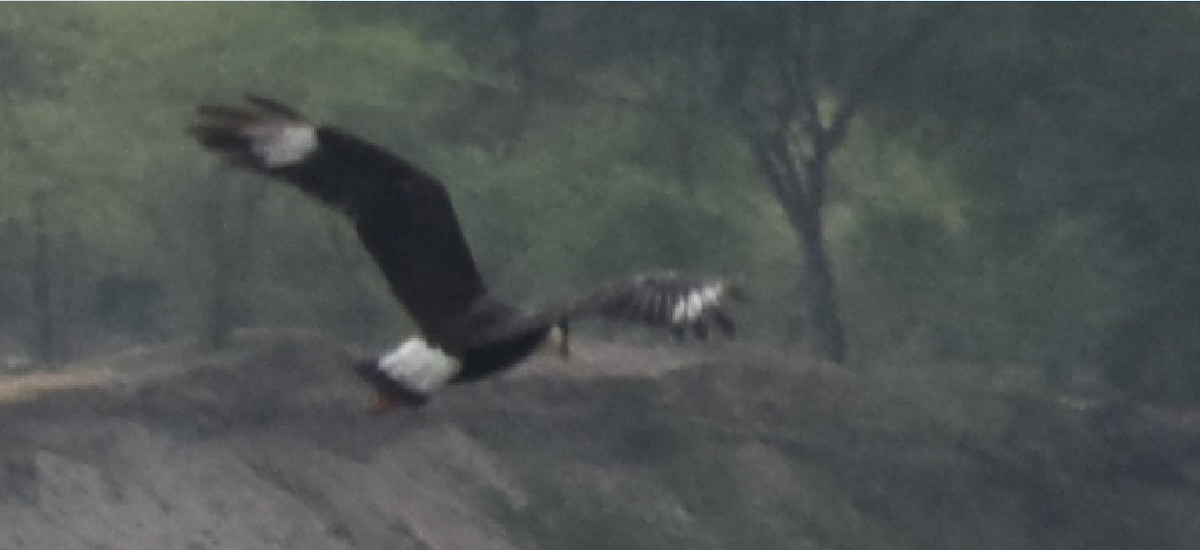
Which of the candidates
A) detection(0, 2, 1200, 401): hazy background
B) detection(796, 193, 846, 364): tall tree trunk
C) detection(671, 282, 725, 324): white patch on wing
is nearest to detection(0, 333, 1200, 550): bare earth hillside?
detection(0, 2, 1200, 401): hazy background

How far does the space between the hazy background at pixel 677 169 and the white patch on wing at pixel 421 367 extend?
61.0 feet

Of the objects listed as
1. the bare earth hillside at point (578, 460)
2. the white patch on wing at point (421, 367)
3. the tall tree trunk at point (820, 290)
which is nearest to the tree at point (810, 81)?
the tall tree trunk at point (820, 290)

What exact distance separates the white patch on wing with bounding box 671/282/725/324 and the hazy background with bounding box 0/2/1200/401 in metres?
19.8

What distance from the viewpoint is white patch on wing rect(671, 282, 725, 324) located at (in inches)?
399

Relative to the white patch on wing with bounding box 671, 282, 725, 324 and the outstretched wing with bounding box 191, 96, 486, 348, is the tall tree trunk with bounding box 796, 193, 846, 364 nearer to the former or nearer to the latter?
the outstretched wing with bounding box 191, 96, 486, 348

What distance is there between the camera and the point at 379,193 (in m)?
11.5

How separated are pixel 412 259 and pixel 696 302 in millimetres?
1776

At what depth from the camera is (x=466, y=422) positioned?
28.9 m

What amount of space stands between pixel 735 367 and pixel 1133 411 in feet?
18.2

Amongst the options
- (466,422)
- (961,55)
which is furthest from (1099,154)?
(466,422)

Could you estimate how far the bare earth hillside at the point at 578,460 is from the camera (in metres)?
25.4

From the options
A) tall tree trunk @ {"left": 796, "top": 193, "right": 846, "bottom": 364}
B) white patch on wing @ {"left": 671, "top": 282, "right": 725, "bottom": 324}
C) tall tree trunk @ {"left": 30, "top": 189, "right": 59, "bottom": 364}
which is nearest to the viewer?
white patch on wing @ {"left": 671, "top": 282, "right": 725, "bottom": 324}

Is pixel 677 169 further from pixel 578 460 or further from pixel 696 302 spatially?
pixel 696 302

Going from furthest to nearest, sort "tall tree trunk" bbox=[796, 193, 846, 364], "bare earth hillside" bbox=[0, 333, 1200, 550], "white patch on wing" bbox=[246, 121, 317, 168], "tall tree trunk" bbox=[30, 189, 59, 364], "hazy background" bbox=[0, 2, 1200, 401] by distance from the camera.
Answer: "tall tree trunk" bbox=[796, 193, 846, 364] < "tall tree trunk" bbox=[30, 189, 59, 364] < "hazy background" bbox=[0, 2, 1200, 401] < "bare earth hillside" bbox=[0, 333, 1200, 550] < "white patch on wing" bbox=[246, 121, 317, 168]
